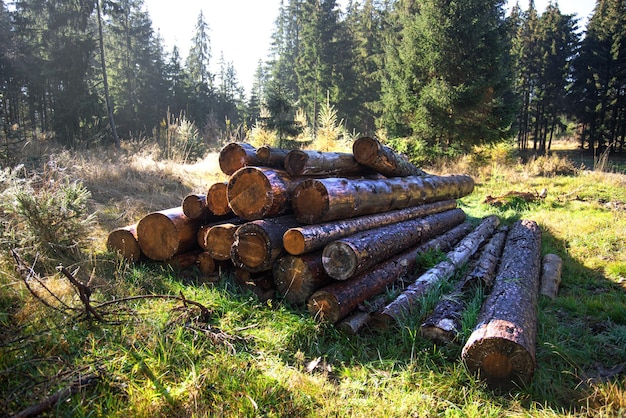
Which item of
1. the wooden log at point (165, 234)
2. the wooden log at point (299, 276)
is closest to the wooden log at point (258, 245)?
the wooden log at point (299, 276)

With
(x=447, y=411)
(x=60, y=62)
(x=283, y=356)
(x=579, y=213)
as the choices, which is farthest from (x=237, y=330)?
(x=60, y=62)

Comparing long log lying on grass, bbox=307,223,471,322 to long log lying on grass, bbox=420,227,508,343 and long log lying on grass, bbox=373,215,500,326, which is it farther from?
long log lying on grass, bbox=420,227,508,343

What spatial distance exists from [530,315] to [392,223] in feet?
7.08

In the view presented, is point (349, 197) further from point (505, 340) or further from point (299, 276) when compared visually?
point (505, 340)

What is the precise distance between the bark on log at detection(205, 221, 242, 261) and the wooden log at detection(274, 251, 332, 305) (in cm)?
67

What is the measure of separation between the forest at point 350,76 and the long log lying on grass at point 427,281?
7.60 metres

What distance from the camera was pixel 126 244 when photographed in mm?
4355

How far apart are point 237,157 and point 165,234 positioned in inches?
54.4

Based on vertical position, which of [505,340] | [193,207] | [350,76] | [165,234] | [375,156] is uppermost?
[350,76]

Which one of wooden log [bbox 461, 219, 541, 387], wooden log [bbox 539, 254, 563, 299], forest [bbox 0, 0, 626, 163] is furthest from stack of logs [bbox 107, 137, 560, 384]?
forest [bbox 0, 0, 626, 163]

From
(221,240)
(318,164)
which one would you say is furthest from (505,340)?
(318,164)

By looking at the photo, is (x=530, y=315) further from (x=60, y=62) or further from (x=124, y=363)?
(x=60, y=62)

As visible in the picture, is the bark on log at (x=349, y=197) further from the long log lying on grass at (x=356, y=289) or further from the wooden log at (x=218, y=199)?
the wooden log at (x=218, y=199)

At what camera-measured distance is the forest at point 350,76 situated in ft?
43.7
